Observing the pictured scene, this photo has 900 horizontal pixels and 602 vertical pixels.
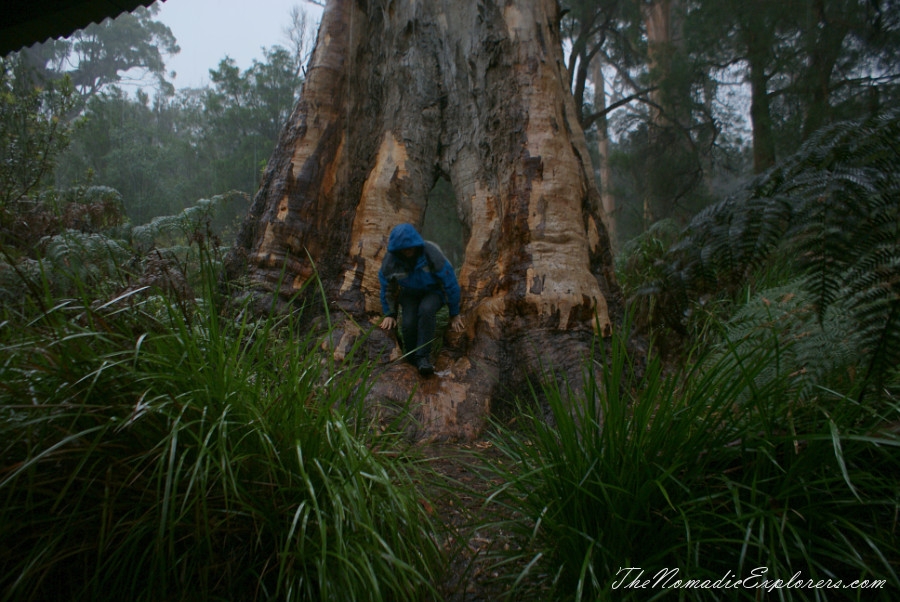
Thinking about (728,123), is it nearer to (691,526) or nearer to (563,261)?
(563,261)

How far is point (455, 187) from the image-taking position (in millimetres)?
5215

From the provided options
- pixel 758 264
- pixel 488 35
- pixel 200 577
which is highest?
pixel 488 35

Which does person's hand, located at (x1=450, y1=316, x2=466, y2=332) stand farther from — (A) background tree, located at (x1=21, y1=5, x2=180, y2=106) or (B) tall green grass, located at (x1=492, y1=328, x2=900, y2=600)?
(A) background tree, located at (x1=21, y1=5, x2=180, y2=106)

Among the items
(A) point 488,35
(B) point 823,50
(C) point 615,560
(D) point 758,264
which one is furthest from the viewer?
(B) point 823,50

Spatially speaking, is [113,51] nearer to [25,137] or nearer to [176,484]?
[25,137]

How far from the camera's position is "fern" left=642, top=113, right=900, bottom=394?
5.24 ft

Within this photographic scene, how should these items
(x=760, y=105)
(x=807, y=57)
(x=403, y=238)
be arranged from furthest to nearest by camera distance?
(x=760, y=105)
(x=807, y=57)
(x=403, y=238)

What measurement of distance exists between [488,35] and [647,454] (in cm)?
434

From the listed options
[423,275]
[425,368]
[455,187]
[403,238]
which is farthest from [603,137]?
[425,368]

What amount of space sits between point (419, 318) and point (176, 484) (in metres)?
3.08

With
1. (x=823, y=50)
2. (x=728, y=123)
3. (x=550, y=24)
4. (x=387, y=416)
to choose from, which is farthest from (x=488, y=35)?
(x=728, y=123)

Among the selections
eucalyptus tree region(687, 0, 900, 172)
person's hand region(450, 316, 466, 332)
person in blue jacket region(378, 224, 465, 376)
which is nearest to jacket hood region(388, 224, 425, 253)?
person in blue jacket region(378, 224, 465, 376)

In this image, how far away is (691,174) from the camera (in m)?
12.5

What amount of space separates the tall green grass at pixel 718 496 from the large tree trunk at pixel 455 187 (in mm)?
1846
